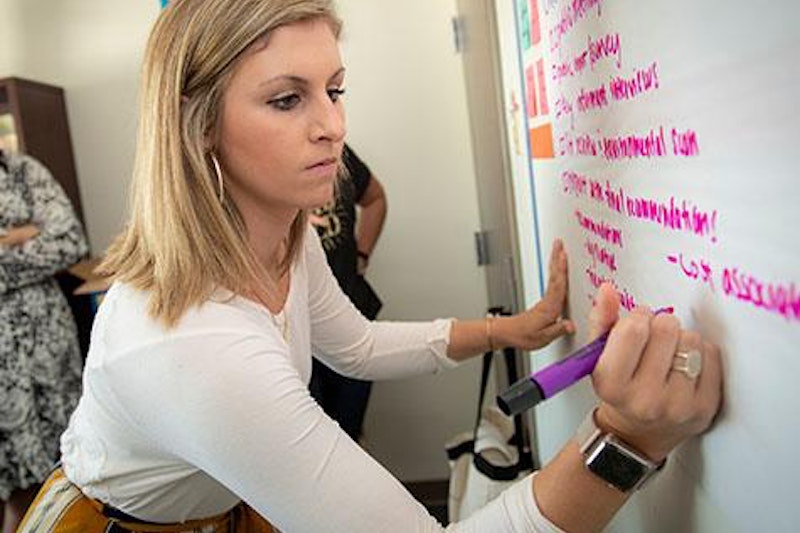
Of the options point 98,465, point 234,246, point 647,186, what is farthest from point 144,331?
point 647,186

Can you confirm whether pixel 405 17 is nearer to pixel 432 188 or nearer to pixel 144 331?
pixel 432 188

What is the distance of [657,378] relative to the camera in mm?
479

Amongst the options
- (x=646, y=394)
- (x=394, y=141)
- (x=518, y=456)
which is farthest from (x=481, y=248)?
(x=646, y=394)

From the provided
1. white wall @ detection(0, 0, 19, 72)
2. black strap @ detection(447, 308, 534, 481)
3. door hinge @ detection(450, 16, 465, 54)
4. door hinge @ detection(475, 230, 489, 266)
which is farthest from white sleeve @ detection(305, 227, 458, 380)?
white wall @ detection(0, 0, 19, 72)

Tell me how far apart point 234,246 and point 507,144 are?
0.72 m

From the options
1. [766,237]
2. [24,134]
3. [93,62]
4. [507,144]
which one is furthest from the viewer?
[93,62]

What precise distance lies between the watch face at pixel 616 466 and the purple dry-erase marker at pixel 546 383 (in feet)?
0.20

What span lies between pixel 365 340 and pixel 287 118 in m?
0.49

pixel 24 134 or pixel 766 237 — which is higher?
pixel 24 134

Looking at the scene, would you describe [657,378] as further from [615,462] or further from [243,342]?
[243,342]

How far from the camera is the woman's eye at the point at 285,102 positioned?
0.72 meters

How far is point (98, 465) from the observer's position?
826 millimetres

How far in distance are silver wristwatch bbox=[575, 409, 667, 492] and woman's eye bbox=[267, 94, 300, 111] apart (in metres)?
0.45

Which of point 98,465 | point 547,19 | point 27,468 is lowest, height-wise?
point 27,468
